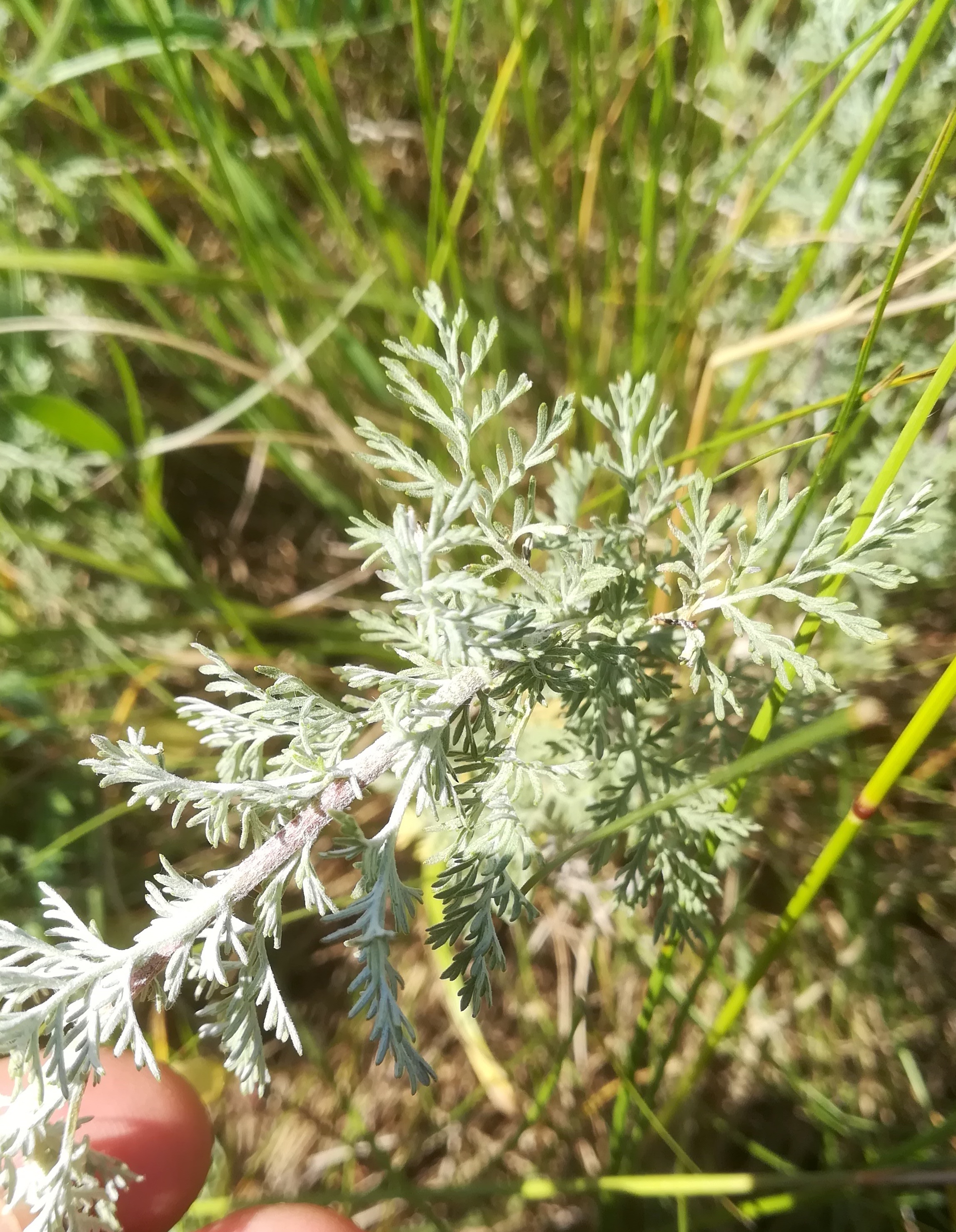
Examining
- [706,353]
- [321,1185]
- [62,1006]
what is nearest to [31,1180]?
[62,1006]

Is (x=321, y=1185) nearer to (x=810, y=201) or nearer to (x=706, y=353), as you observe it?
(x=706, y=353)

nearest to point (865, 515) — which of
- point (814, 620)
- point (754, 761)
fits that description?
point (814, 620)

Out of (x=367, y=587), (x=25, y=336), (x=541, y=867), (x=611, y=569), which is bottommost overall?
(x=541, y=867)

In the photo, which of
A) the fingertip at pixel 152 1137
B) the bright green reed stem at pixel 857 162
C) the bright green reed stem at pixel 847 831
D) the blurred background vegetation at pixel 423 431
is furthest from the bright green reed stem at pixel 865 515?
the fingertip at pixel 152 1137

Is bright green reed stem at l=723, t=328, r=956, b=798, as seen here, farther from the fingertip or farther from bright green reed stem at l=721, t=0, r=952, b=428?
the fingertip

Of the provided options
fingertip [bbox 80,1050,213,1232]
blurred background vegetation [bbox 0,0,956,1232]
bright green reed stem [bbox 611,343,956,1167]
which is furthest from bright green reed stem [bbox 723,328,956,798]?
fingertip [bbox 80,1050,213,1232]

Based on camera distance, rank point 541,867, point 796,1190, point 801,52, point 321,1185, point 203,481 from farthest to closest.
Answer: point 203,481
point 321,1185
point 796,1190
point 801,52
point 541,867

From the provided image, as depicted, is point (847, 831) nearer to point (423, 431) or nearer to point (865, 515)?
point (865, 515)
